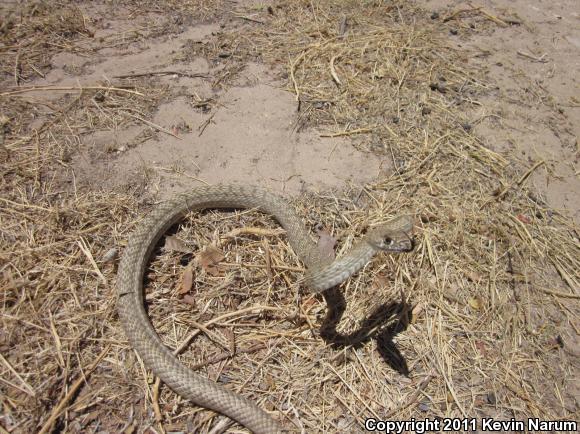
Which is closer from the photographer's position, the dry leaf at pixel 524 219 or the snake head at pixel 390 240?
the snake head at pixel 390 240

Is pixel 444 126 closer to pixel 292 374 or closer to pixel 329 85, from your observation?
pixel 329 85

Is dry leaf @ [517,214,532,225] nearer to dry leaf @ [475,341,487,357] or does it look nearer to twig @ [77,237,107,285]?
dry leaf @ [475,341,487,357]

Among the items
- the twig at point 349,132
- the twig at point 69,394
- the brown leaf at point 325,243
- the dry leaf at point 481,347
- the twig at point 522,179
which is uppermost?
the twig at point 349,132

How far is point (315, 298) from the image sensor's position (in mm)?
3811

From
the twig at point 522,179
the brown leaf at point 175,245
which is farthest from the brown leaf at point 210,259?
the twig at point 522,179

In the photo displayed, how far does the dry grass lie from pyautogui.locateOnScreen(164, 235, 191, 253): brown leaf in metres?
0.07

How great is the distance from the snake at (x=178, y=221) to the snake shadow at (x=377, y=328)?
451 millimetres

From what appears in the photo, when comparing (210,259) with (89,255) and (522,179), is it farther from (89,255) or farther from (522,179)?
(522,179)

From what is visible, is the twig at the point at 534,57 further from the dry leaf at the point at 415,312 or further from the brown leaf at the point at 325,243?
the dry leaf at the point at 415,312

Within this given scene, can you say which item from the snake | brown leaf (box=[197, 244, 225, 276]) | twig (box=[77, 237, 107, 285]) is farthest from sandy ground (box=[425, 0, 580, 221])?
twig (box=[77, 237, 107, 285])

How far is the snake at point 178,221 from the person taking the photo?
3.05m

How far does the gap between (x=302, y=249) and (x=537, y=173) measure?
3237mm

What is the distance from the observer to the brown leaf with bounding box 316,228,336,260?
3.99m

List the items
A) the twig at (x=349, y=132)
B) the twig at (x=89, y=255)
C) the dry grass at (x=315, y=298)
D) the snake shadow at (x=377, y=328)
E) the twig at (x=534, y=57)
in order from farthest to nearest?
the twig at (x=534, y=57)
the twig at (x=349, y=132)
the twig at (x=89, y=255)
the snake shadow at (x=377, y=328)
the dry grass at (x=315, y=298)
